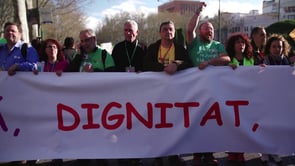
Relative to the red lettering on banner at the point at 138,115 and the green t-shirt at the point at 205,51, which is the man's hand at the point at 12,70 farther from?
the green t-shirt at the point at 205,51

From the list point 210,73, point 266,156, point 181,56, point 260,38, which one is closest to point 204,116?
point 210,73

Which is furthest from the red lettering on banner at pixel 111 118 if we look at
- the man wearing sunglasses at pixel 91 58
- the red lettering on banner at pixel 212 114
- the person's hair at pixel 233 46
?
the person's hair at pixel 233 46

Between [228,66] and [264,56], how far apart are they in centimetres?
85

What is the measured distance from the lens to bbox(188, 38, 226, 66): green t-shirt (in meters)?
4.32

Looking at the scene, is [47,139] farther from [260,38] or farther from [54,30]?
[54,30]

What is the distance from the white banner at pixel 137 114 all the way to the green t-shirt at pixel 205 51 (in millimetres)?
284

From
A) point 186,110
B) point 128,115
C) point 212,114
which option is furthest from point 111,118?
point 212,114

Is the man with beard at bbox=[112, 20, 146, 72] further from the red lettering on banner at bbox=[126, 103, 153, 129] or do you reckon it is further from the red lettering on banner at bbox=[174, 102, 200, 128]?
the red lettering on banner at bbox=[174, 102, 200, 128]

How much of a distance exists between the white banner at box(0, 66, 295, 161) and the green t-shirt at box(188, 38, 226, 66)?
0.93ft

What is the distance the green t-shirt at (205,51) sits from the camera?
4.32 metres

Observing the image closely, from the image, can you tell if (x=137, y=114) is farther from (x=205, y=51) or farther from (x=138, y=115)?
(x=205, y=51)

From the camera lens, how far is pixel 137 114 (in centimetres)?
405

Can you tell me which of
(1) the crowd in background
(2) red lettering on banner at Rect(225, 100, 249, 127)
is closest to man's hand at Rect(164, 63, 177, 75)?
(1) the crowd in background

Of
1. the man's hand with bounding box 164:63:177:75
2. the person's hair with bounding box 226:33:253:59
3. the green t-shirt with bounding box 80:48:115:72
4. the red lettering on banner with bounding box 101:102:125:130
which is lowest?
the red lettering on banner with bounding box 101:102:125:130
